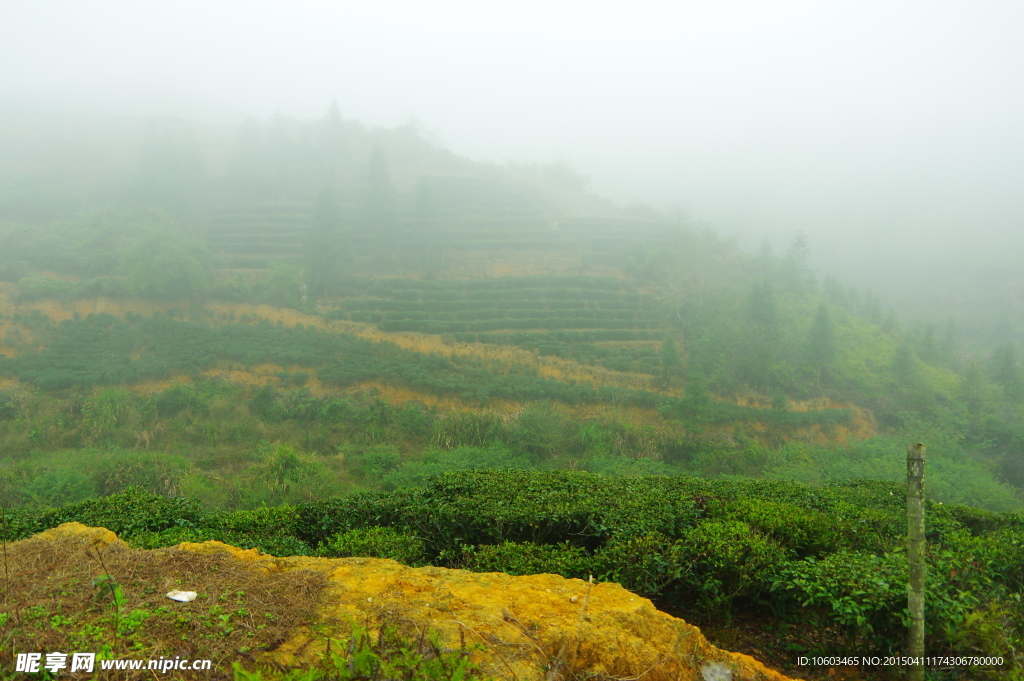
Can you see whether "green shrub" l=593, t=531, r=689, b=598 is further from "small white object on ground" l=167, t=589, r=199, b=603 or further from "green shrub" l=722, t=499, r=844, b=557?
"small white object on ground" l=167, t=589, r=199, b=603

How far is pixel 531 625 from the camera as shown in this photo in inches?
134

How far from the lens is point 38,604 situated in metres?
Result: 3.02

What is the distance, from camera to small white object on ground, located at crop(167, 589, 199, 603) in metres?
3.29

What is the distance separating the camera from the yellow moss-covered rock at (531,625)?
10.3ft

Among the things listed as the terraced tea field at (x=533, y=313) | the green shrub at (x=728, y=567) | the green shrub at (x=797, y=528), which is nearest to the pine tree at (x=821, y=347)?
the terraced tea field at (x=533, y=313)

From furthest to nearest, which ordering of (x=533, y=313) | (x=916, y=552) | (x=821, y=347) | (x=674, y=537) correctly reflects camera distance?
(x=533, y=313) < (x=821, y=347) < (x=674, y=537) < (x=916, y=552)

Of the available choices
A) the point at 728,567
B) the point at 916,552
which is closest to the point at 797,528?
the point at 728,567

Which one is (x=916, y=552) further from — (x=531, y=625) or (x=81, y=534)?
(x=81, y=534)

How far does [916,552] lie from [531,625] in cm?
249

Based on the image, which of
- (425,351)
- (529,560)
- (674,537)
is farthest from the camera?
(425,351)

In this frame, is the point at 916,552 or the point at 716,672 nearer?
the point at 916,552

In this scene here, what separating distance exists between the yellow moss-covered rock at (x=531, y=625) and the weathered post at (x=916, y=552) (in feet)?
2.82

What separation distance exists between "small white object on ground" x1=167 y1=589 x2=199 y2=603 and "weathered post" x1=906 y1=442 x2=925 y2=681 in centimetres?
456

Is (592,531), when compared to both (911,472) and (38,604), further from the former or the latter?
(38,604)
